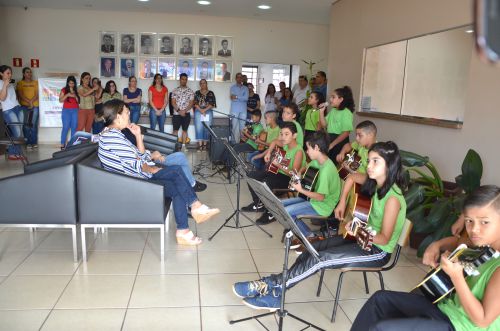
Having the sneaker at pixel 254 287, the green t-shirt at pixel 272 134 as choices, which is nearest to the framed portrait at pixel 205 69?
the green t-shirt at pixel 272 134

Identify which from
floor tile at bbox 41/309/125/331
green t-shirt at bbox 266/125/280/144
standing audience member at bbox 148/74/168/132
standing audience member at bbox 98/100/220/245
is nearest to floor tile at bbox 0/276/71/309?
floor tile at bbox 41/309/125/331

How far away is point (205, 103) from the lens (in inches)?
354

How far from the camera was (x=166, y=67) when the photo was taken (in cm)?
968

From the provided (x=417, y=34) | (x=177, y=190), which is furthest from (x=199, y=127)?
(x=177, y=190)

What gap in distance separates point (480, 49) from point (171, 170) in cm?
314

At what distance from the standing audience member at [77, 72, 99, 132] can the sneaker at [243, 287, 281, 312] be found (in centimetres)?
702

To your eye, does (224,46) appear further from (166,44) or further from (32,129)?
(32,129)

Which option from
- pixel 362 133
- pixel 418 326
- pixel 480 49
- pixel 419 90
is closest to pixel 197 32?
pixel 419 90

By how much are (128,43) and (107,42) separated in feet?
1.58

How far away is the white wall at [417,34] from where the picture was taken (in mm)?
3486

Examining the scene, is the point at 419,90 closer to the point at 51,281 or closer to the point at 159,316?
the point at 159,316

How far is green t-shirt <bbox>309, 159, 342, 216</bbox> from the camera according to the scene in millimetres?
3131

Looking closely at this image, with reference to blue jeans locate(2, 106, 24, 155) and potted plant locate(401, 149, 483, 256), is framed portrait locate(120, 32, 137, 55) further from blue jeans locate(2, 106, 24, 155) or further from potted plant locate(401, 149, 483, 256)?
potted plant locate(401, 149, 483, 256)

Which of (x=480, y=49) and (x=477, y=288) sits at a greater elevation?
(x=480, y=49)
